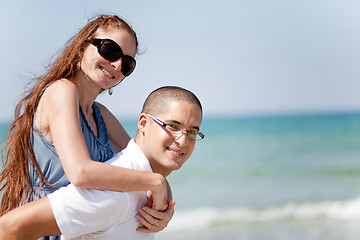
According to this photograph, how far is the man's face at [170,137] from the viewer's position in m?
2.72

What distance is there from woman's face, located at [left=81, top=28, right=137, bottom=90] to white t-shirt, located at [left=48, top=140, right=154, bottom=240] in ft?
2.02

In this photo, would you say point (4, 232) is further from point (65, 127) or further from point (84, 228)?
point (65, 127)

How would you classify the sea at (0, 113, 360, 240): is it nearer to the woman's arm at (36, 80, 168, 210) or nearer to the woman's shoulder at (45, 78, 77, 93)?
the woman's shoulder at (45, 78, 77, 93)

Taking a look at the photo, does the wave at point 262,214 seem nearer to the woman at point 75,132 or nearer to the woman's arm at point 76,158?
the woman at point 75,132

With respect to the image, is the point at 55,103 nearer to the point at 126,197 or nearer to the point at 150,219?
the point at 126,197

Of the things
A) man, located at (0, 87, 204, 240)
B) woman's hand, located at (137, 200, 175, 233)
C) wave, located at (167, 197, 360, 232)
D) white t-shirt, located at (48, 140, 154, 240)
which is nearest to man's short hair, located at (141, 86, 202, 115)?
man, located at (0, 87, 204, 240)

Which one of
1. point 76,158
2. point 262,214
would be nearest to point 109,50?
point 76,158

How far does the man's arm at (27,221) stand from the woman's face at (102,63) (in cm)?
87

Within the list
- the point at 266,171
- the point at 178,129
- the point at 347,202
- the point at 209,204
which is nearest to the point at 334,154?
the point at 266,171

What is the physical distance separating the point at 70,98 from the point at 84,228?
2.13ft

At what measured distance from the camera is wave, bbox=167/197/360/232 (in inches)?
405

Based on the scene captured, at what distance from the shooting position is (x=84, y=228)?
98.1 inches

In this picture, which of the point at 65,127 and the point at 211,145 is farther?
the point at 211,145

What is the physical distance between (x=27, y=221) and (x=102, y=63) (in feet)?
3.34
